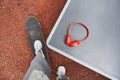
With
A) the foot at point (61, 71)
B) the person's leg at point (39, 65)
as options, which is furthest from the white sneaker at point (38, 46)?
the foot at point (61, 71)

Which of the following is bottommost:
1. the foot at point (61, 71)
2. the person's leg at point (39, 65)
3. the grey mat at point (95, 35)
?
the foot at point (61, 71)

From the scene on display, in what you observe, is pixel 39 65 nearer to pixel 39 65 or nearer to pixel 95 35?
pixel 39 65

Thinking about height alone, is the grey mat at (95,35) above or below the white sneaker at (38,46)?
above

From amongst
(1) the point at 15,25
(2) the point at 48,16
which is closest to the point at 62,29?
(2) the point at 48,16

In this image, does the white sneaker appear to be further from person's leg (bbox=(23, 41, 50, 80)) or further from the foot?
the foot

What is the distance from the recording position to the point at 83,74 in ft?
4.21

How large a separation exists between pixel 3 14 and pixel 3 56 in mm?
258

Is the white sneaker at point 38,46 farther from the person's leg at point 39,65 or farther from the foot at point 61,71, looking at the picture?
the foot at point 61,71

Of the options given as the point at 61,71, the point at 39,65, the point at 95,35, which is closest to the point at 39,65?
the point at 39,65

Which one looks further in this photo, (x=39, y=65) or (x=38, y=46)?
(x=38, y=46)

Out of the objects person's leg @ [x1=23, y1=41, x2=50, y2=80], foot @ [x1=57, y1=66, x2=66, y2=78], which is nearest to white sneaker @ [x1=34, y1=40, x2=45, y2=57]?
person's leg @ [x1=23, y1=41, x2=50, y2=80]

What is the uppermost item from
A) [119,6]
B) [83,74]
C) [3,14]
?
[119,6]

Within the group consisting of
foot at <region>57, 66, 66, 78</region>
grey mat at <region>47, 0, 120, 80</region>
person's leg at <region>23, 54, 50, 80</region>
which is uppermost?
grey mat at <region>47, 0, 120, 80</region>

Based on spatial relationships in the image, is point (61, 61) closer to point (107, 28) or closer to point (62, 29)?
point (62, 29)
